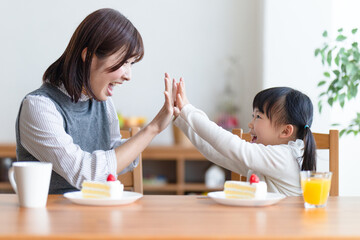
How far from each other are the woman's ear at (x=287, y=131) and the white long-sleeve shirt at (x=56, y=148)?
587 millimetres

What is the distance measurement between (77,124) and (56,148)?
0.30 meters

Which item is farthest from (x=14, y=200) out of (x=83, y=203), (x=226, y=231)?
(x=226, y=231)

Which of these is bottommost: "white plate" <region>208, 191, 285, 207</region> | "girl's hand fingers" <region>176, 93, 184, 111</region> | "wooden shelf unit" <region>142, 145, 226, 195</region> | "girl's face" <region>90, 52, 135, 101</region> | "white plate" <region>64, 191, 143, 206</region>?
"wooden shelf unit" <region>142, 145, 226, 195</region>

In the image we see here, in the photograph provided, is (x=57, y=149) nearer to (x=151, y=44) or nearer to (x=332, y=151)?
(x=332, y=151)

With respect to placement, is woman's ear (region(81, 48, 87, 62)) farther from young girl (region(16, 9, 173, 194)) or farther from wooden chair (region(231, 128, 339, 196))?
wooden chair (region(231, 128, 339, 196))

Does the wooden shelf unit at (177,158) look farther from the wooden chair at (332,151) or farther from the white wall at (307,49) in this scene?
the wooden chair at (332,151)

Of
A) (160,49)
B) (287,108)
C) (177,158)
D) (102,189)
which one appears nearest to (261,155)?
(287,108)

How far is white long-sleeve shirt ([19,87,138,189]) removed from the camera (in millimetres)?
1424

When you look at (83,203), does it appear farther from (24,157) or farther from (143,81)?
(143,81)

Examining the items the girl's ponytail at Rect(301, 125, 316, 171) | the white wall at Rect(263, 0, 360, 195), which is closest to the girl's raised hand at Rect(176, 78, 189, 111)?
the girl's ponytail at Rect(301, 125, 316, 171)

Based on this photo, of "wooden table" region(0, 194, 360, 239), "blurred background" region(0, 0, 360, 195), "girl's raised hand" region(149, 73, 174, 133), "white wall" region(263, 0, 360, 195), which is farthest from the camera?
"blurred background" region(0, 0, 360, 195)

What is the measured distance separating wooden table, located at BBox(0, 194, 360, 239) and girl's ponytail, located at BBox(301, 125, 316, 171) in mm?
258

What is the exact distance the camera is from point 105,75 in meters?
1.65

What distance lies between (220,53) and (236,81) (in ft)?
0.87
